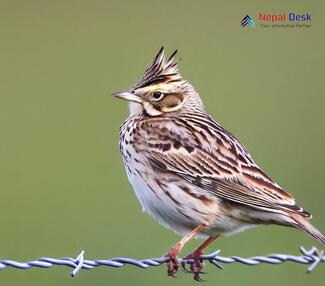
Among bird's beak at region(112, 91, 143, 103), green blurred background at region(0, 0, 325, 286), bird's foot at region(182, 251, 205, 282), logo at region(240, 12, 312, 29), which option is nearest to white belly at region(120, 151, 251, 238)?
bird's foot at region(182, 251, 205, 282)

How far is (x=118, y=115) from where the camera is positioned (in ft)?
42.1

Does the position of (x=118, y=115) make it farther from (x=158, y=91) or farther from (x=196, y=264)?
(x=196, y=264)

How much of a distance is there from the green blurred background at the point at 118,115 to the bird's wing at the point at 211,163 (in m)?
2.40

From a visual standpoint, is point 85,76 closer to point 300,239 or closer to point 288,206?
point 300,239

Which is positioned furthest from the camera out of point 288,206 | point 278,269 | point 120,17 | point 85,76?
point 120,17

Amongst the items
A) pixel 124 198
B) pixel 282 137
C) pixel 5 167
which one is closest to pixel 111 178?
pixel 124 198

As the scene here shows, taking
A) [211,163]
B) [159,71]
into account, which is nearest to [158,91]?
[159,71]

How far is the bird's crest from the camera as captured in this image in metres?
8.36

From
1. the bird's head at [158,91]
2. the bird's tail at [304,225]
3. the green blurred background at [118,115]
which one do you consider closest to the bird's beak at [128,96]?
the bird's head at [158,91]

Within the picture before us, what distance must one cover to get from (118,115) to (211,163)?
5.04 m

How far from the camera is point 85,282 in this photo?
9.95 meters

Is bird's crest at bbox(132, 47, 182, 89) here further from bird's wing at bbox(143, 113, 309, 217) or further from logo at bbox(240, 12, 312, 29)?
logo at bbox(240, 12, 312, 29)

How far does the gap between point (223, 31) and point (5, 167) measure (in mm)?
4110

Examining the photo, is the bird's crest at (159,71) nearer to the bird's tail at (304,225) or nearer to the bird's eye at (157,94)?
the bird's eye at (157,94)
